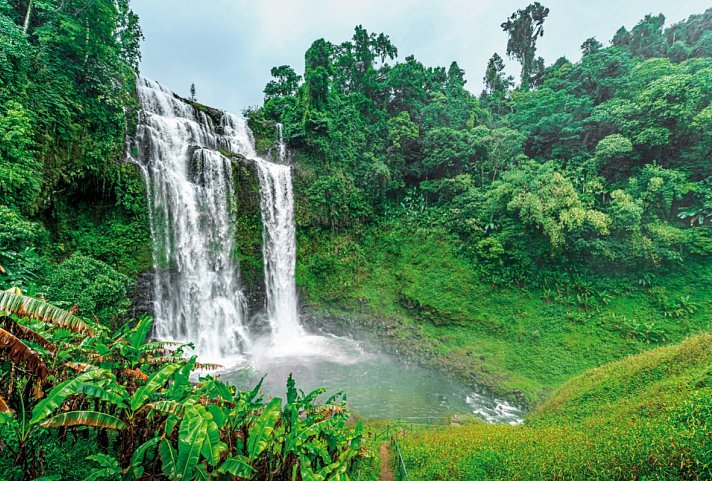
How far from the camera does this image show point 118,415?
3.59 m

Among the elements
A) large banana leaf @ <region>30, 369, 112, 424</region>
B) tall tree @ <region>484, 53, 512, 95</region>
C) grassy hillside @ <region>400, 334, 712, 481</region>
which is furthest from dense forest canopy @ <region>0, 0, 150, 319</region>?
tall tree @ <region>484, 53, 512, 95</region>

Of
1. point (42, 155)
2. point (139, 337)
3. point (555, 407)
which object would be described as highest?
point (42, 155)

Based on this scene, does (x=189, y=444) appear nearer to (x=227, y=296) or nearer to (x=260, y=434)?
(x=260, y=434)

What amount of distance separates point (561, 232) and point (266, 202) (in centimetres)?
1593

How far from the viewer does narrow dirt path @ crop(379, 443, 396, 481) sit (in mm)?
5898

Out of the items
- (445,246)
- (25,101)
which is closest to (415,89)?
(445,246)

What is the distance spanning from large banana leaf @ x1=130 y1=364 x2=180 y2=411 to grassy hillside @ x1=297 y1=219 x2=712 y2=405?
13.2 m

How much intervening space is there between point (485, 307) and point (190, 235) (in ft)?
51.8

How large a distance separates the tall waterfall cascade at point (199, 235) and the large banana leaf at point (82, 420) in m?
11.2

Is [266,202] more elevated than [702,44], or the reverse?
[702,44]

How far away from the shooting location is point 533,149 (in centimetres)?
2241

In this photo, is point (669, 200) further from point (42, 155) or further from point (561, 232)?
point (42, 155)

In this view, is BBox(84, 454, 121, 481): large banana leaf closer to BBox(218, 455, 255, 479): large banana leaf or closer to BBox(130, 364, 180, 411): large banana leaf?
BBox(130, 364, 180, 411): large banana leaf

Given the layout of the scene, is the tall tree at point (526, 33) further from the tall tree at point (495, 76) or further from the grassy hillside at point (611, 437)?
the grassy hillside at point (611, 437)
